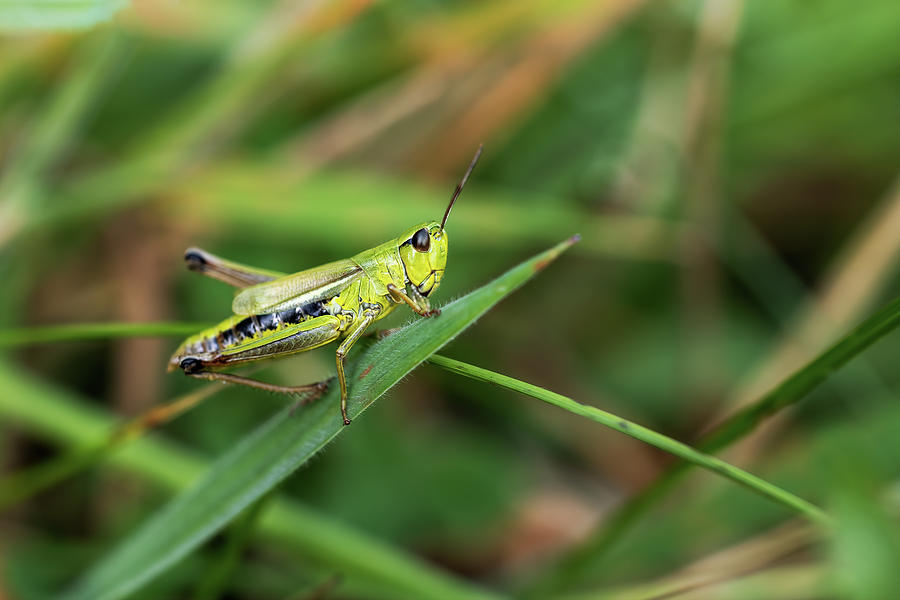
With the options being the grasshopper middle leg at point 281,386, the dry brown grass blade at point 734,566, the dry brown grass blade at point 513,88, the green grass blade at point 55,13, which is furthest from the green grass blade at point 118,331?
the dry brown grass blade at point 513,88

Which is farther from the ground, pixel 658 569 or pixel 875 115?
→ pixel 875 115

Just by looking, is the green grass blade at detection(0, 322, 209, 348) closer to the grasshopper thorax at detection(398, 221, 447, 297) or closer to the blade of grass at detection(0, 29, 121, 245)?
the grasshopper thorax at detection(398, 221, 447, 297)

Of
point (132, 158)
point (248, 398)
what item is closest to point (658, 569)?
point (248, 398)

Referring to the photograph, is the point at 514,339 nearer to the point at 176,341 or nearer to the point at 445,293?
the point at 445,293

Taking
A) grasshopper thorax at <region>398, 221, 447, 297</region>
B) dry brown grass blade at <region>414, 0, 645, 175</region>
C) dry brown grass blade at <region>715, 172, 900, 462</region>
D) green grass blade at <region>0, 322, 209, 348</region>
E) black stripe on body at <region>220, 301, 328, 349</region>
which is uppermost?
dry brown grass blade at <region>414, 0, 645, 175</region>

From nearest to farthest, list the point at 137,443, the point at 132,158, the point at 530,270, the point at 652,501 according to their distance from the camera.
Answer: the point at 530,270 → the point at 652,501 → the point at 137,443 → the point at 132,158

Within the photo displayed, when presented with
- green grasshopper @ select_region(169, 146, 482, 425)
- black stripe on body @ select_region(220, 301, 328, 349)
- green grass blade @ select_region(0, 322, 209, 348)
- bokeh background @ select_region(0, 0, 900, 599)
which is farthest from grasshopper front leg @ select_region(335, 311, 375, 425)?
bokeh background @ select_region(0, 0, 900, 599)
